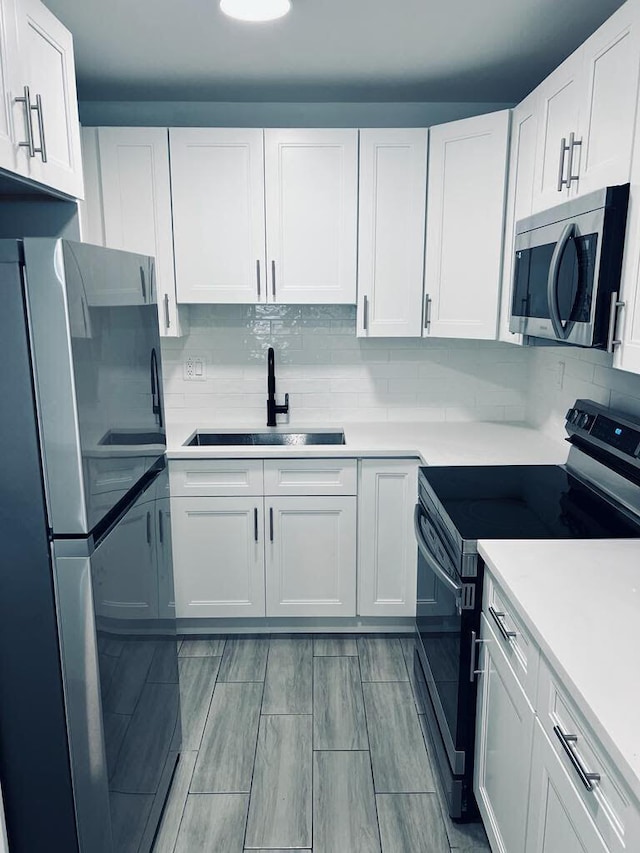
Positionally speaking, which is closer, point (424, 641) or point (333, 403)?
point (424, 641)

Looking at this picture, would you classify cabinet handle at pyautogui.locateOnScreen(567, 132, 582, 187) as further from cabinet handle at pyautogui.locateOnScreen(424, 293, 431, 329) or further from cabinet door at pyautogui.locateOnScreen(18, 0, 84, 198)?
cabinet door at pyautogui.locateOnScreen(18, 0, 84, 198)

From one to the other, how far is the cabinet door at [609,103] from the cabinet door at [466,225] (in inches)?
29.2

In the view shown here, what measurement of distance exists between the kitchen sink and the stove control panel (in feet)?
4.56

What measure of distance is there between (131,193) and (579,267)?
1.96m

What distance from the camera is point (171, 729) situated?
2.00m

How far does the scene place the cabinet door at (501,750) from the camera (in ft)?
4.48

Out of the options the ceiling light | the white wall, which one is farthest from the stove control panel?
the ceiling light

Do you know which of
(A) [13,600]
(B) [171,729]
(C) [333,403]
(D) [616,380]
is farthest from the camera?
(C) [333,403]

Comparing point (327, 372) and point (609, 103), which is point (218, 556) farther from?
point (609, 103)

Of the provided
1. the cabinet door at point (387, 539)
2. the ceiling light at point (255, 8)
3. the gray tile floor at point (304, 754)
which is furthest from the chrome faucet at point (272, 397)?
the ceiling light at point (255, 8)

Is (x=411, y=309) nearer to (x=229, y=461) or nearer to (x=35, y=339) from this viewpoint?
(x=229, y=461)

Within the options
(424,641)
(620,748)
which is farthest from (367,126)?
Answer: (620,748)

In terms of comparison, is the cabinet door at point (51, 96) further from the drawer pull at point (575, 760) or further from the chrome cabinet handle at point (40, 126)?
the drawer pull at point (575, 760)

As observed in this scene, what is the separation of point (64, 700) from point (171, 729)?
79 cm
